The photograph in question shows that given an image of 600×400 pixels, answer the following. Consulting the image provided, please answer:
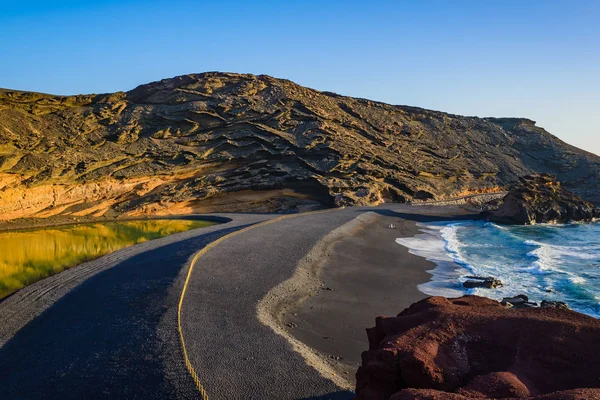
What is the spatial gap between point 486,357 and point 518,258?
864 inches

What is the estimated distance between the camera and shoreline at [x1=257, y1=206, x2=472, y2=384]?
1252 centimetres

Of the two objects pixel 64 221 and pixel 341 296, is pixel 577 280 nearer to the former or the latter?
pixel 341 296

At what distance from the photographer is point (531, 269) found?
77.4 feet

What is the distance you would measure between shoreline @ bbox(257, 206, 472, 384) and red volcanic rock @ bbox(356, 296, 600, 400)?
258cm

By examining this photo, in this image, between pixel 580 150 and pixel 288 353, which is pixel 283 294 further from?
pixel 580 150

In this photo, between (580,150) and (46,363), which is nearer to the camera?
(46,363)

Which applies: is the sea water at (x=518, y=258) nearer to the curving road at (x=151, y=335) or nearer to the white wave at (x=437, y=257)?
the white wave at (x=437, y=257)

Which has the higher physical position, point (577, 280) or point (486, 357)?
point (486, 357)

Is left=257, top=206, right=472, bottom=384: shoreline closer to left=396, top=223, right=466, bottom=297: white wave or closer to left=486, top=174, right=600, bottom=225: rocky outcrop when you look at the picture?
left=396, top=223, right=466, bottom=297: white wave

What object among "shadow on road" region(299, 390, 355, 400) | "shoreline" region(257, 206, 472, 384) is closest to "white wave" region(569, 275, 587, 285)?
"shoreline" region(257, 206, 472, 384)

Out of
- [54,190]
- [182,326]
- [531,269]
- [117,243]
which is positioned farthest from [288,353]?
[54,190]

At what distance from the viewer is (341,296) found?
17.9m

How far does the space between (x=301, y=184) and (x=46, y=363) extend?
136 ft

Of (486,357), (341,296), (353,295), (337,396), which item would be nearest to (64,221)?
(341,296)
